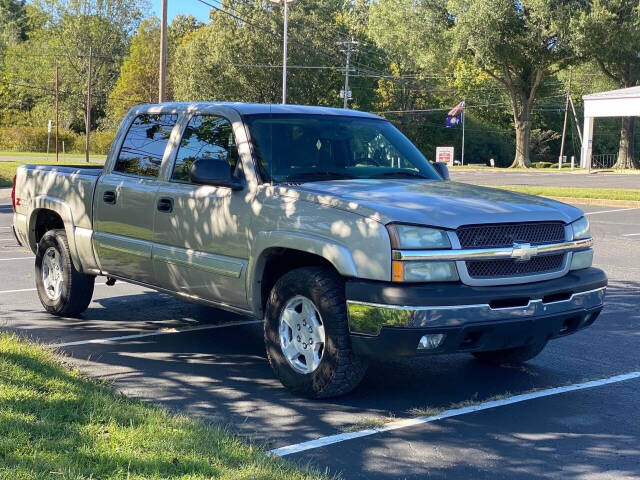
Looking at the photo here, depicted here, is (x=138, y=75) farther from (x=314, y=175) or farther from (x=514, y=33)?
(x=314, y=175)

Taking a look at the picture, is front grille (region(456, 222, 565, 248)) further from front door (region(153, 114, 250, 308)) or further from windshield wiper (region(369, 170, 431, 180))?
front door (region(153, 114, 250, 308))

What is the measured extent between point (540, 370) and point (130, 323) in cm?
385

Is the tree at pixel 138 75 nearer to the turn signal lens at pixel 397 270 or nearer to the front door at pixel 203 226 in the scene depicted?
the front door at pixel 203 226

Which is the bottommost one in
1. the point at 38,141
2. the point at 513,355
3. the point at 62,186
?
the point at 513,355

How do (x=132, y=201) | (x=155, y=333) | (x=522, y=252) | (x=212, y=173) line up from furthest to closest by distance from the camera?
(x=155, y=333), (x=132, y=201), (x=212, y=173), (x=522, y=252)

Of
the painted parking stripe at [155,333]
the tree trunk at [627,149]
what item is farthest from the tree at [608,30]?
the painted parking stripe at [155,333]

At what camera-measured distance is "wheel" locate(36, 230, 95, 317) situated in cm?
767

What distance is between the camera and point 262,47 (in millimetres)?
66000

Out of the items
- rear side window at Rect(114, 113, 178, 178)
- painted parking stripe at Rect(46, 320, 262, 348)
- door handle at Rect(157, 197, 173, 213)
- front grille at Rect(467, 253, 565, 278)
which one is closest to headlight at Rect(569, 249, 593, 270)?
front grille at Rect(467, 253, 565, 278)

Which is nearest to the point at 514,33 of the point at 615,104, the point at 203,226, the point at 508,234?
the point at 615,104

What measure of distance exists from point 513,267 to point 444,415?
3.35 feet

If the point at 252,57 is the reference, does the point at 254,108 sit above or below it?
below

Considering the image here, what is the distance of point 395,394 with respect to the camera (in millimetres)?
5590

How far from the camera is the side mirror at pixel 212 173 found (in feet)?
18.8
